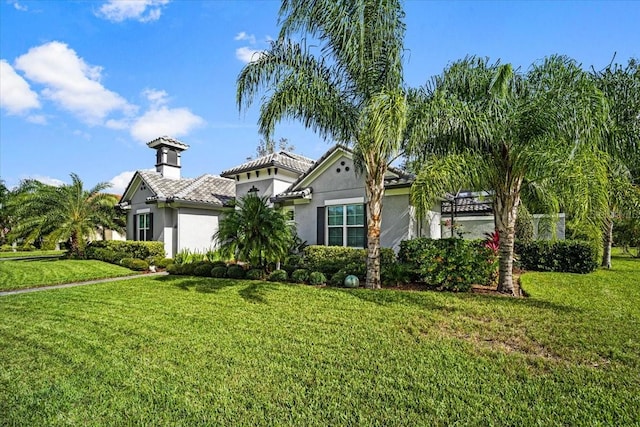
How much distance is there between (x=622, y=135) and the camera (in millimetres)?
10656

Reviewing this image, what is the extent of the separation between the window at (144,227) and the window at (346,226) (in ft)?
41.3

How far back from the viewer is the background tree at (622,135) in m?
9.85

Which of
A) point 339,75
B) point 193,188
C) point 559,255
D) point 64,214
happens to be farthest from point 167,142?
point 559,255

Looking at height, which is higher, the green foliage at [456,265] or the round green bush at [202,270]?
the green foliage at [456,265]

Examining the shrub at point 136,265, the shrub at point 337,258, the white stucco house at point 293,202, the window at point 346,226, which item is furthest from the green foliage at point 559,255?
the shrub at point 136,265

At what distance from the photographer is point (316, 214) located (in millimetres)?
17172

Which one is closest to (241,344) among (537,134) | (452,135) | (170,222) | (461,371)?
(461,371)

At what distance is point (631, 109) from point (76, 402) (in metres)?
18.6

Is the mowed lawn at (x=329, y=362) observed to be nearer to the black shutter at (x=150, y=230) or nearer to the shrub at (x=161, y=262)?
the shrub at (x=161, y=262)

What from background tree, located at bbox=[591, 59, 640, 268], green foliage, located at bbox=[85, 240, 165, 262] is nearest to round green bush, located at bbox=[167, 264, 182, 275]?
green foliage, located at bbox=[85, 240, 165, 262]

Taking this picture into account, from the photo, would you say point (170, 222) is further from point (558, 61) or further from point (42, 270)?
point (558, 61)

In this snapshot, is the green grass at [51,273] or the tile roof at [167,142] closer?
the green grass at [51,273]

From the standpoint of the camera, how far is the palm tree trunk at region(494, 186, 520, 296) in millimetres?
9734

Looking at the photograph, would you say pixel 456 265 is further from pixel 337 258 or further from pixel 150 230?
pixel 150 230
